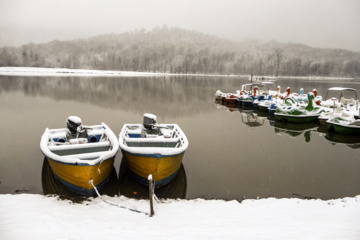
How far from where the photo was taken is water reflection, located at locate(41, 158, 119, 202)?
24.3ft

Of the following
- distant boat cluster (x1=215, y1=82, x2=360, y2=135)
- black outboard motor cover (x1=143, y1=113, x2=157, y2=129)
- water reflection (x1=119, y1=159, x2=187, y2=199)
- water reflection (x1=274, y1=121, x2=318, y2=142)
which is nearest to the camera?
water reflection (x1=119, y1=159, x2=187, y2=199)

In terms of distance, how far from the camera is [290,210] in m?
6.35

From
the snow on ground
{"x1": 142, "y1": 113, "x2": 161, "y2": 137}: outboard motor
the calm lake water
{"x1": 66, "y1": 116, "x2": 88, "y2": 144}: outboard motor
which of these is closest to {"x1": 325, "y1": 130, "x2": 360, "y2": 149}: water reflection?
the calm lake water

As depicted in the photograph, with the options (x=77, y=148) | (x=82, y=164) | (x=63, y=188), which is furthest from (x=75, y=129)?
(x=82, y=164)

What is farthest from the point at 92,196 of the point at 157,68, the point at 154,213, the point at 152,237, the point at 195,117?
the point at 157,68

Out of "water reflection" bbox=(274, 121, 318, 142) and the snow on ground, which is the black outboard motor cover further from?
"water reflection" bbox=(274, 121, 318, 142)

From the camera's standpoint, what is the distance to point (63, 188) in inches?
314

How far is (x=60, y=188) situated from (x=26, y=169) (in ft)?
8.72

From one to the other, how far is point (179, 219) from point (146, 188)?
2665 mm

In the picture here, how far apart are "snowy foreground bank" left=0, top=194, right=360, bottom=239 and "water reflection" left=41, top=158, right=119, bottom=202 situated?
18.4 inches

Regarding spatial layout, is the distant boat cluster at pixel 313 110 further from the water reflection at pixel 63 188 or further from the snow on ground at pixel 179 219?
the water reflection at pixel 63 188

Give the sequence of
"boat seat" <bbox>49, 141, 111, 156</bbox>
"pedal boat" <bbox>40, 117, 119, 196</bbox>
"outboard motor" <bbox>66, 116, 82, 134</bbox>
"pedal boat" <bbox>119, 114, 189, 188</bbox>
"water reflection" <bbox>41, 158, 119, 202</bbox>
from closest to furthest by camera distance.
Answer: "pedal boat" <bbox>40, 117, 119, 196</bbox> < "water reflection" <bbox>41, 158, 119, 202</bbox> < "pedal boat" <bbox>119, 114, 189, 188</bbox> < "boat seat" <bbox>49, 141, 111, 156</bbox> < "outboard motor" <bbox>66, 116, 82, 134</bbox>

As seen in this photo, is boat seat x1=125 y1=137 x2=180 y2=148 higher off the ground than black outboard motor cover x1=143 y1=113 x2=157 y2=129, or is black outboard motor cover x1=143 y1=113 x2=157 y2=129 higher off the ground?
black outboard motor cover x1=143 y1=113 x2=157 y2=129

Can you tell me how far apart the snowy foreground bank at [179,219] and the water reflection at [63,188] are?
0.47 meters
